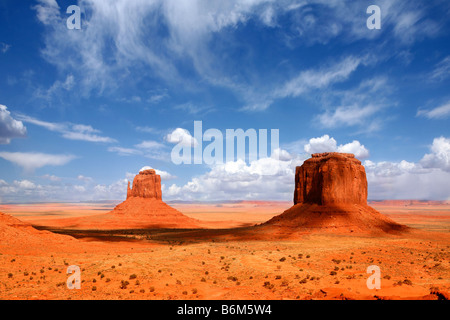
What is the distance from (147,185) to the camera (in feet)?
289

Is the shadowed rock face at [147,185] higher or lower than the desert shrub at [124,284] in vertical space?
higher

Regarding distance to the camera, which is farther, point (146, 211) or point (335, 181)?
point (146, 211)

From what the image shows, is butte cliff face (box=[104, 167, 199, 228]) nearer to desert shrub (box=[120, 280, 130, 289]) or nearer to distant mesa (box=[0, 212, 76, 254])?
distant mesa (box=[0, 212, 76, 254])

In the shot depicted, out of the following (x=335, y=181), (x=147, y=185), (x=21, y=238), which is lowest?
(x=21, y=238)

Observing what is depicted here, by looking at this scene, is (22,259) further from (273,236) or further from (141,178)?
(141,178)

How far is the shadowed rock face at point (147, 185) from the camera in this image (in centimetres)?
8788

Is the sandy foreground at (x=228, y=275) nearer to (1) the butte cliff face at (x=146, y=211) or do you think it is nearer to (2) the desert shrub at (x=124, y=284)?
(2) the desert shrub at (x=124, y=284)

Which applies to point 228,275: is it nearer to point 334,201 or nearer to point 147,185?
point 334,201

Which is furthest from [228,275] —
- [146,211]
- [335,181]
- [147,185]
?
[147,185]

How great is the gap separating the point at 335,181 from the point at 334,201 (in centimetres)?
322

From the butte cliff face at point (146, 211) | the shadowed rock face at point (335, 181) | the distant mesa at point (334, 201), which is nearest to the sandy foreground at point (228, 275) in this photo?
the distant mesa at point (334, 201)

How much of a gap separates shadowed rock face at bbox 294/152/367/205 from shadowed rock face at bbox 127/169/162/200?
5169 centimetres

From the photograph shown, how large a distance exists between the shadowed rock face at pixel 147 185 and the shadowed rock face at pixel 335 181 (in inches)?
2035
